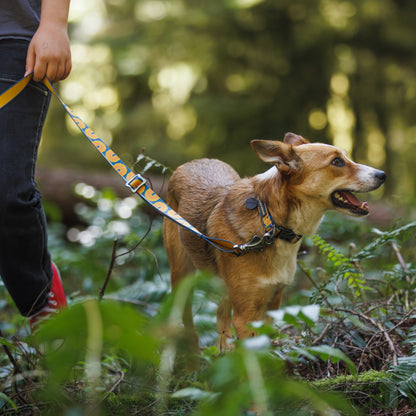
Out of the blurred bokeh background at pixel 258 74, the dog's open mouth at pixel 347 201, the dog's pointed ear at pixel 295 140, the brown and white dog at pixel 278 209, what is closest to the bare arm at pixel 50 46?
the brown and white dog at pixel 278 209

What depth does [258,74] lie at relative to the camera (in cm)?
890

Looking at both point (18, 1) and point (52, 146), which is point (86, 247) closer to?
point (18, 1)

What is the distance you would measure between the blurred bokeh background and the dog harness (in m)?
5.58

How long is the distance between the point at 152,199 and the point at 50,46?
0.94m

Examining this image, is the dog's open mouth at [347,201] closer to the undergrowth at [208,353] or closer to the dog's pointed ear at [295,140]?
the undergrowth at [208,353]

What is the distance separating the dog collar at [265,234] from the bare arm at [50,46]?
1.30 metres

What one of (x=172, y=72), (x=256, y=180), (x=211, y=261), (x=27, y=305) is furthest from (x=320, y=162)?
(x=172, y=72)

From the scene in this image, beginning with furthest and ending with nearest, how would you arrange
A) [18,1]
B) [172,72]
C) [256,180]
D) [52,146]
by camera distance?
[52,146], [172,72], [256,180], [18,1]

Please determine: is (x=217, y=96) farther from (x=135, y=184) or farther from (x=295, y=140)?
(x=135, y=184)

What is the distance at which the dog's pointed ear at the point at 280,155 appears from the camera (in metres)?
2.78

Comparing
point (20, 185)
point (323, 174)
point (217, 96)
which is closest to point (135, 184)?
point (20, 185)

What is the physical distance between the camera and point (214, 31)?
8625 mm

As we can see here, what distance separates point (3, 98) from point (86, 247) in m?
3.71

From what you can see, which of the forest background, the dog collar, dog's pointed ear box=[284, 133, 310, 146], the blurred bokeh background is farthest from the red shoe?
the blurred bokeh background
